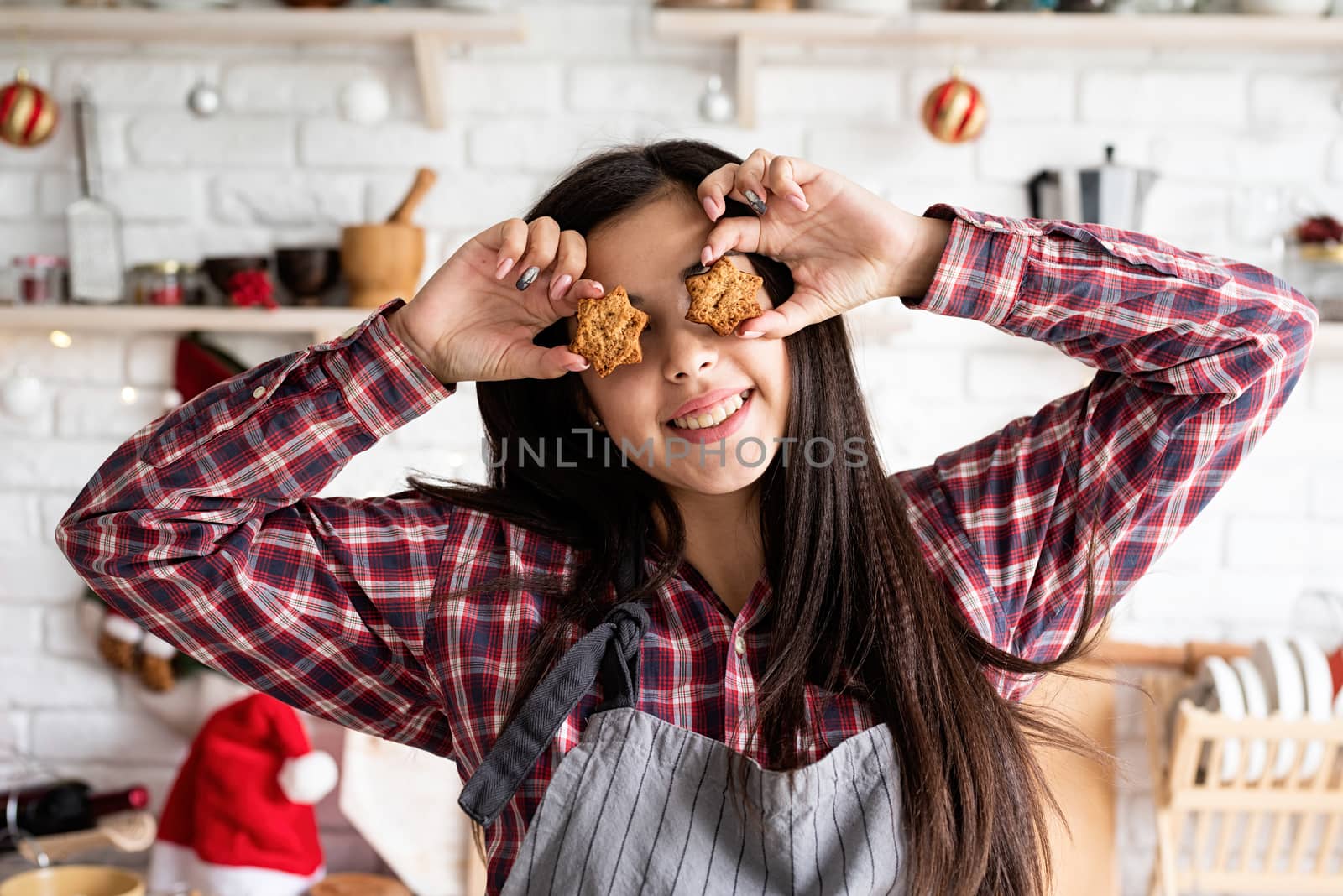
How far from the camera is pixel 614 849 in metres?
1.07

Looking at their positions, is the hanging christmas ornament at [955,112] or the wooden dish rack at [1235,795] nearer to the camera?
the wooden dish rack at [1235,795]

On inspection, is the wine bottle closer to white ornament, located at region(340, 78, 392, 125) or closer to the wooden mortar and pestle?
the wooden mortar and pestle

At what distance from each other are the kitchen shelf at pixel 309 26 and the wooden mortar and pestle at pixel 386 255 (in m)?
0.20

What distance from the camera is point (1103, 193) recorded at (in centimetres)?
213

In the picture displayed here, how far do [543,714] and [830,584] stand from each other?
32cm

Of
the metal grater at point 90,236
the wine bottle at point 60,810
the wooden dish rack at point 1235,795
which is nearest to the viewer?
the wooden dish rack at point 1235,795

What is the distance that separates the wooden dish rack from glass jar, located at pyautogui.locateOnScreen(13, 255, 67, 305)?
2.16 meters

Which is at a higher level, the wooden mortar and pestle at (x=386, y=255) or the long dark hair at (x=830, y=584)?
the wooden mortar and pestle at (x=386, y=255)

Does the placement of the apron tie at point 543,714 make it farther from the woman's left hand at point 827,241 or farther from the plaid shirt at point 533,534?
the woman's left hand at point 827,241

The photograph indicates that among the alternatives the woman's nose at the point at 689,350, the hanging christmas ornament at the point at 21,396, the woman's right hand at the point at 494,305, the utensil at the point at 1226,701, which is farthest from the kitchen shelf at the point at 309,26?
the utensil at the point at 1226,701

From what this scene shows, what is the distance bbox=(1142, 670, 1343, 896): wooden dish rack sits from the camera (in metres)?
1.98

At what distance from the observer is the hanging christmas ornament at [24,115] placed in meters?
2.22

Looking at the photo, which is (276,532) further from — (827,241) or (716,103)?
(716,103)

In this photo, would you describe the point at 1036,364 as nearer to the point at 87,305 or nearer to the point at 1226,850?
the point at 1226,850
